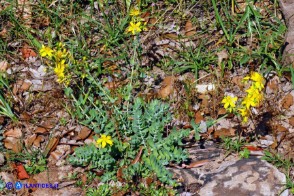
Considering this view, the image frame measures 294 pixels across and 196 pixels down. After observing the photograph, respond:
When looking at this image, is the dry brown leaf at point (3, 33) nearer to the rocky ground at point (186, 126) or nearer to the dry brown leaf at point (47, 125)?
the rocky ground at point (186, 126)

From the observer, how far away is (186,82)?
12.5 ft

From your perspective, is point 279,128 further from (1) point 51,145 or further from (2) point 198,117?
(1) point 51,145

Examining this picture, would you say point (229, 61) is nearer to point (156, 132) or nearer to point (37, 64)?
point (156, 132)

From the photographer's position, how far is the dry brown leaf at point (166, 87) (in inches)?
147

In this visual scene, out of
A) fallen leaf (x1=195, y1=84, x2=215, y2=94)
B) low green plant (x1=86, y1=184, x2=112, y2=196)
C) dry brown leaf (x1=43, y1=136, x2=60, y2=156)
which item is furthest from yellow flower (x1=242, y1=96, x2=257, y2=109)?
dry brown leaf (x1=43, y1=136, x2=60, y2=156)

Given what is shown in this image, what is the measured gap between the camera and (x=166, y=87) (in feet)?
12.4

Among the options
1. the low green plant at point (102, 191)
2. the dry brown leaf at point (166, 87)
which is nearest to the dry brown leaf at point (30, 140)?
the low green plant at point (102, 191)

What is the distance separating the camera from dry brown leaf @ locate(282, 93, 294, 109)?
3.62m

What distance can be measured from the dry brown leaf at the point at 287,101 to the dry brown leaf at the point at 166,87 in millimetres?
774

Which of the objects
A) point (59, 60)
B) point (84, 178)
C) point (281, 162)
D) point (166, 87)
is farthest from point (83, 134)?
point (281, 162)

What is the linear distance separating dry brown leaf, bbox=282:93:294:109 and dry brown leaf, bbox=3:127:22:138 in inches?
71.0

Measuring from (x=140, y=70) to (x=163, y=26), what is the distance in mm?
492

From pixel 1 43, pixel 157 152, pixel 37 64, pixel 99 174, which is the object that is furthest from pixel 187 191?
pixel 1 43

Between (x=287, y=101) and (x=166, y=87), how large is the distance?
0.84m
